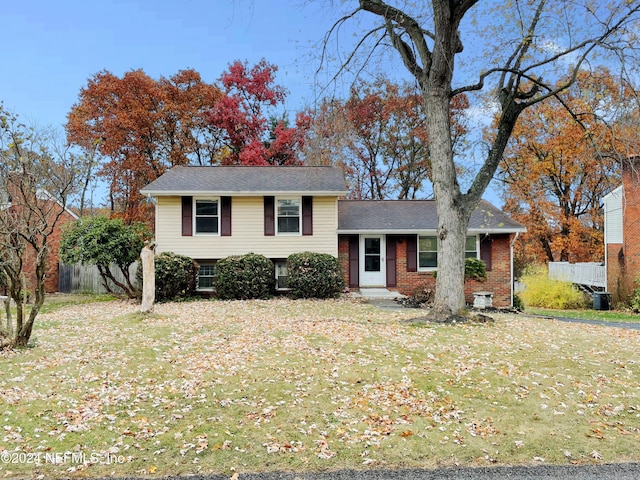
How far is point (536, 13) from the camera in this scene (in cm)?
946

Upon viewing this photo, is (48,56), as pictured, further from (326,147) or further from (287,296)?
(326,147)

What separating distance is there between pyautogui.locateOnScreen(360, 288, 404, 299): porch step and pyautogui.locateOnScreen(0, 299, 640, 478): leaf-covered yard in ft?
23.0

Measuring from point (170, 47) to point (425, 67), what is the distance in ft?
32.5

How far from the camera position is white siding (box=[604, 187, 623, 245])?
18.8 m

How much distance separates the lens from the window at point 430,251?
1672 cm

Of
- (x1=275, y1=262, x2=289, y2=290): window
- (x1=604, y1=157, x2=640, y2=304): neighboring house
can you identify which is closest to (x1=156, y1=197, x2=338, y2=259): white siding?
(x1=275, y1=262, x2=289, y2=290): window

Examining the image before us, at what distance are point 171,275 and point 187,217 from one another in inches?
94.6

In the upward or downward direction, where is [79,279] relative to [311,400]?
upward

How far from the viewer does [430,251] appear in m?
16.8

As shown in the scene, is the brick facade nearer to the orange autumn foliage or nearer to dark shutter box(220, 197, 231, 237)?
dark shutter box(220, 197, 231, 237)

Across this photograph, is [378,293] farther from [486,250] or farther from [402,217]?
[486,250]

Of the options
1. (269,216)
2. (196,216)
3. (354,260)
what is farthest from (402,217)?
(196,216)

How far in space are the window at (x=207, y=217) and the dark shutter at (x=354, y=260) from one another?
5.05 m

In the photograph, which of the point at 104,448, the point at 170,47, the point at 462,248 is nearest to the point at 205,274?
the point at 170,47
